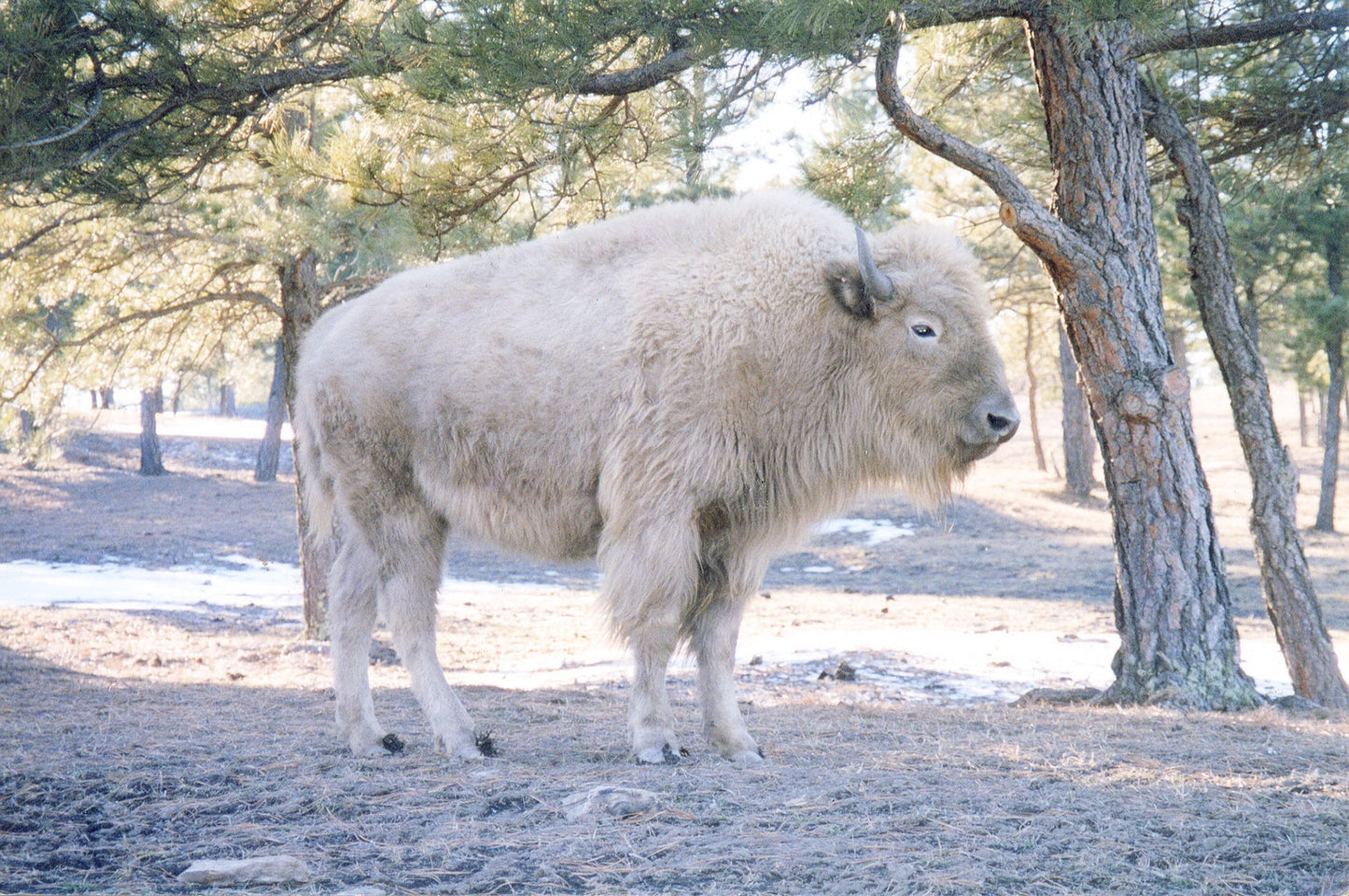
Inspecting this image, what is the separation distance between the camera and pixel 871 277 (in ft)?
17.1

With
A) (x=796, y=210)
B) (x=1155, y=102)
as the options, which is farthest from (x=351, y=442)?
(x=1155, y=102)

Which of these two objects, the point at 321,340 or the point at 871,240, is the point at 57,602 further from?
the point at 871,240

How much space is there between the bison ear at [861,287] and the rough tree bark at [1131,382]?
168 centimetres

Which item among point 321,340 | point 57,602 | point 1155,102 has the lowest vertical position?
point 57,602

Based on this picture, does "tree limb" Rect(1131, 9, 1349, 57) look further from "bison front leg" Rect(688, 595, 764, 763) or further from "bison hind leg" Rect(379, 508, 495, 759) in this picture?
"bison hind leg" Rect(379, 508, 495, 759)

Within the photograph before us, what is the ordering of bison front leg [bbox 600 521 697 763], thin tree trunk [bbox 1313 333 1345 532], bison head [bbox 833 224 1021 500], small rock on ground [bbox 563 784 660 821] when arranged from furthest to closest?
thin tree trunk [bbox 1313 333 1345 532]
bison head [bbox 833 224 1021 500]
bison front leg [bbox 600 521 697 763]
small rock on ground [bbox 563 784 660 821]

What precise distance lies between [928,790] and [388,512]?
3.27m

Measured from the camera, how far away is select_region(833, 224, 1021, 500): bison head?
17.3ft

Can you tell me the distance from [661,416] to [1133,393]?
10.6 feet

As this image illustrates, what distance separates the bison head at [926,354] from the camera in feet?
17.3

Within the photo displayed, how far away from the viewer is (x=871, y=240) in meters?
5.57

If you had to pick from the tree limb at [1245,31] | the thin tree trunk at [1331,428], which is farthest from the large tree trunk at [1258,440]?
the thin tree trunk at [1331,428]

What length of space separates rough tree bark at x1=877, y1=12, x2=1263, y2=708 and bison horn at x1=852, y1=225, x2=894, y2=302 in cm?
167

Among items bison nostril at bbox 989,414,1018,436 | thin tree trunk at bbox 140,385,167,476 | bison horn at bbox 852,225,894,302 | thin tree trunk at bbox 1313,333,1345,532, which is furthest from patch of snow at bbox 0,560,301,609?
thin tree trunk at bbox 1313,333,1345,532
